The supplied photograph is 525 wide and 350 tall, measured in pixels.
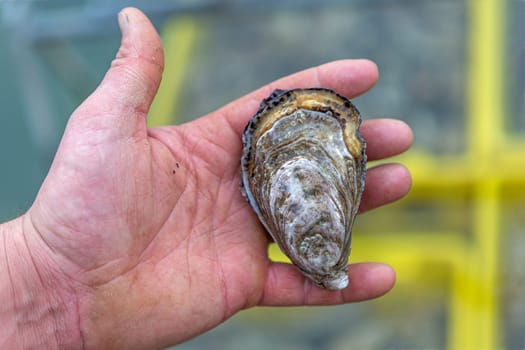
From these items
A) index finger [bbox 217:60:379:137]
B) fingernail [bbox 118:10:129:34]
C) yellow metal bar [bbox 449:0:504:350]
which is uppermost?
fingernail [bbox 118:10:129:34]

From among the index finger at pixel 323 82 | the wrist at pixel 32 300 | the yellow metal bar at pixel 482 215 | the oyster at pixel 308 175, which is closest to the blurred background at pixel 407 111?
the yellow metal bar at pixel 482 215

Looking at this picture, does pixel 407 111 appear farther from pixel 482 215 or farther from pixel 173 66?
Result: pixel 173 66

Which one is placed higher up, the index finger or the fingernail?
the fingernail

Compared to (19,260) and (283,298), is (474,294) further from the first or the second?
(19,260)

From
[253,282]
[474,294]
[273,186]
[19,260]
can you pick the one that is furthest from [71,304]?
[474,294]

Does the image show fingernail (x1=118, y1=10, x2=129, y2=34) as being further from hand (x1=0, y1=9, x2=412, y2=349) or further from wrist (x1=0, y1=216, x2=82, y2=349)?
wrist (x1=0, y1=216, x2=82, y2=349)

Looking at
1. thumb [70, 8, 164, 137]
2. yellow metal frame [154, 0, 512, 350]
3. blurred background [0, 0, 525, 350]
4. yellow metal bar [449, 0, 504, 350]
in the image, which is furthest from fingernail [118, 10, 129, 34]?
yellow metal bar [449, 0, 504, 350]

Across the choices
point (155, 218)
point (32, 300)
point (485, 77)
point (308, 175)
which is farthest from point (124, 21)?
point (485, 77)
